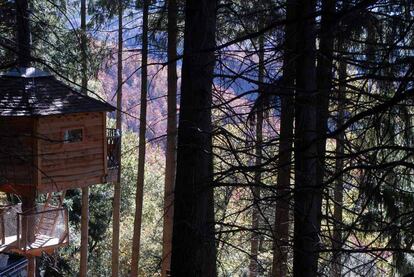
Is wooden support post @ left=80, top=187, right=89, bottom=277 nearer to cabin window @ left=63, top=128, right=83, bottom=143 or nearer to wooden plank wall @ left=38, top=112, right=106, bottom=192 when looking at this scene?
wooden plank wall @ left=38, top=112, right=106, bottom=192

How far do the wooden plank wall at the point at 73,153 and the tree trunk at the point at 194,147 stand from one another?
6580 millimetres

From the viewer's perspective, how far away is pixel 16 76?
1080 cm

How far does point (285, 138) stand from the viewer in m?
4.04

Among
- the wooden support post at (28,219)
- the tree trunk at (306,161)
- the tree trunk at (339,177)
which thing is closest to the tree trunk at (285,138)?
the tree trunk at (306,161)

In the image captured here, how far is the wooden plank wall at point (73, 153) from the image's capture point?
1077 centimetres

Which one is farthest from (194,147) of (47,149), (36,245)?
(36,245)

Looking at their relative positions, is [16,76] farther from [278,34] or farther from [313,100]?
[313,100]

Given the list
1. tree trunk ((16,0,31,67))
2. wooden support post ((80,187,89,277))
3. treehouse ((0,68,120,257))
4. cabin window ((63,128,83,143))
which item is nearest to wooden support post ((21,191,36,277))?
treehouse ((0,68,120,257))

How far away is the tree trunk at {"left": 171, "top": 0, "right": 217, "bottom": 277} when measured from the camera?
4246 mm

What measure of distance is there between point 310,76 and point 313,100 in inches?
9.6

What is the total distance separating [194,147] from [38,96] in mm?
7097

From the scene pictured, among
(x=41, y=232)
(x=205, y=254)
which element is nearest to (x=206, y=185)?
(x=205, y=254)

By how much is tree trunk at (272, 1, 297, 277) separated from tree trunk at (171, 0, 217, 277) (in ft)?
2.04

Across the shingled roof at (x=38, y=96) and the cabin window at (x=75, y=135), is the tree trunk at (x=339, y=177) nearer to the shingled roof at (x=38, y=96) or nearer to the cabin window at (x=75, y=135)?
the shingled roof at (x=38, y=96)
